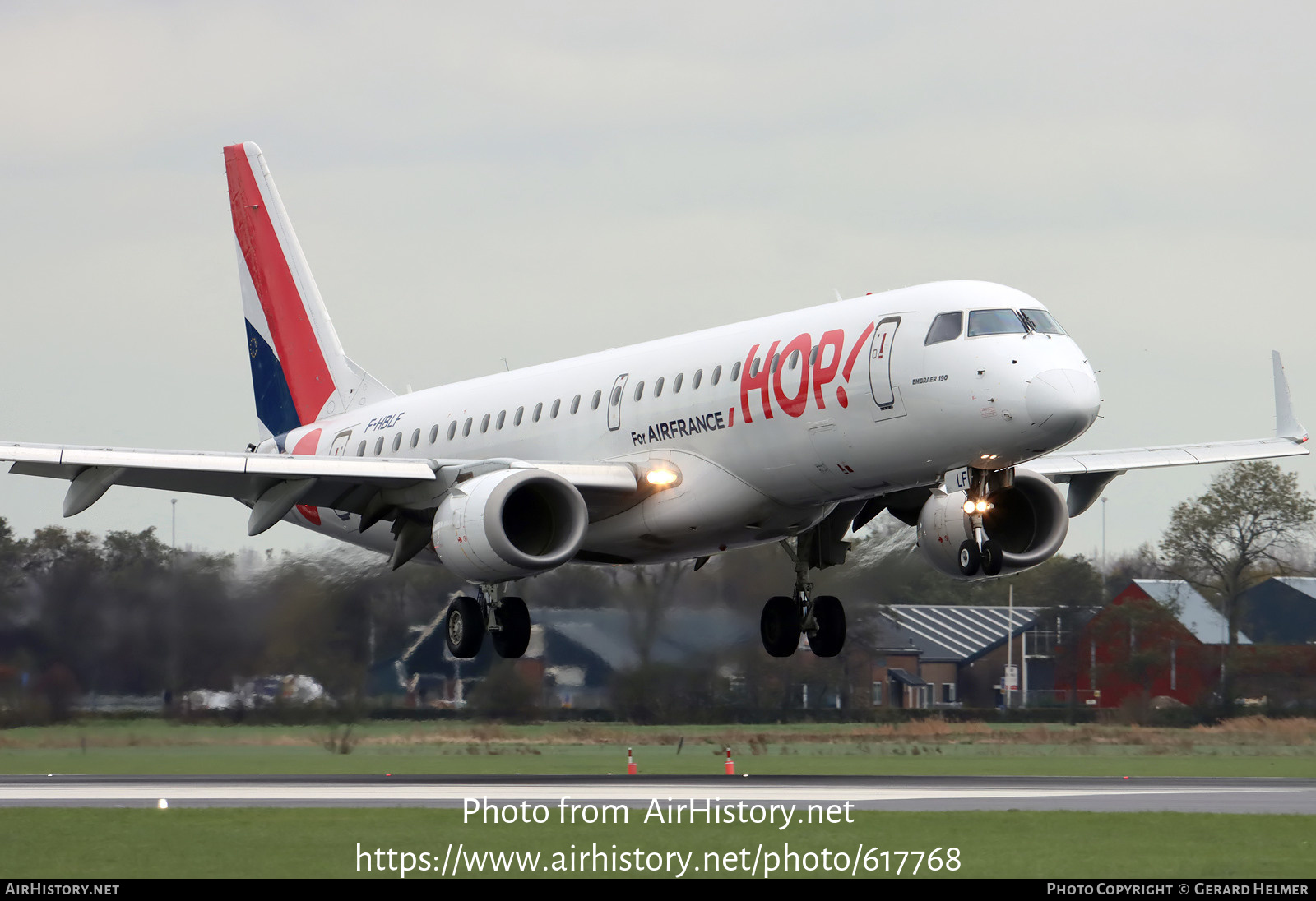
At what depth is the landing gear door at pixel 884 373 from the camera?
93.6 feet

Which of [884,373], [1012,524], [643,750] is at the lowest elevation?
[643,750]

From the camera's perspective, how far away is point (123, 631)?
40656mm

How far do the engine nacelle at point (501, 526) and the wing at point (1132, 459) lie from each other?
326 inches

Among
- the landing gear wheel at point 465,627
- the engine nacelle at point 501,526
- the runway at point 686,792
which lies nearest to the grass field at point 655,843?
the runway at point 686,792

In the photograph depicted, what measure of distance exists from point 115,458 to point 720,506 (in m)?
9.72

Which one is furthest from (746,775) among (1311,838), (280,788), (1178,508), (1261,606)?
(1178,508)

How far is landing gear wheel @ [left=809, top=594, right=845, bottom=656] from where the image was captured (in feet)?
120

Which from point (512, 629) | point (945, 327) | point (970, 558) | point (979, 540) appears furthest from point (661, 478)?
point (945, 327)

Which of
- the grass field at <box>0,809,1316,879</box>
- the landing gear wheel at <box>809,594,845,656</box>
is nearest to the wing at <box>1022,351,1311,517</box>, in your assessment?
the landing gear wheel at <box>809,594,845,656</box>

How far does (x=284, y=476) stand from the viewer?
109 feet

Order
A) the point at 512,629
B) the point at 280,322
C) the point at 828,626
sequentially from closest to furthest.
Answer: the point at 512,629, the point at 828,626, the point at 280,322

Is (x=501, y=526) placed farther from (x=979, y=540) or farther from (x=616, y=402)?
(x=979, y=540)

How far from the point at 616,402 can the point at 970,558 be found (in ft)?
22.2

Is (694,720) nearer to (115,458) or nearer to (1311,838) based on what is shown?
(115,458)
